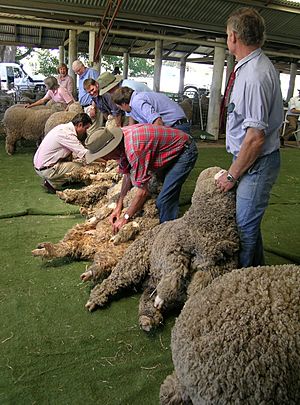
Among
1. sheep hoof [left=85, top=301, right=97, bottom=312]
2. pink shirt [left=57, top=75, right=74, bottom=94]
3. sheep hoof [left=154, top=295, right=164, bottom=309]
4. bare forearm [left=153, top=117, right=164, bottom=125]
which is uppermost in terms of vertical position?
pink shirt [left=57, top=75, right=74, bottom=94]

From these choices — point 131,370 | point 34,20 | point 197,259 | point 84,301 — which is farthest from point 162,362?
point 34,20

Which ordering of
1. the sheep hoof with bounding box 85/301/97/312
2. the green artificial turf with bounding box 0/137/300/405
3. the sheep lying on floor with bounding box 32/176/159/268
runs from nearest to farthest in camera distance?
the green artificial turf with bounding box 0/137/300/405 → the sheep hoof with bounding box 85/301/97/312 → the sheep lying on floor with bounding box 32/176/159/268

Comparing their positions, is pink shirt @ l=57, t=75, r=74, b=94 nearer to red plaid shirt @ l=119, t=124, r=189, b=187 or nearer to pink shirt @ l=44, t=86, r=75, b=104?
pink shirt @ l=44, t=86, r=75, b=104

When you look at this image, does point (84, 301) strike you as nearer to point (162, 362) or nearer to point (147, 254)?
point (147, 254)

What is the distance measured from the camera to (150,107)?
4238mm

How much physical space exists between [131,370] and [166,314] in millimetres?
586

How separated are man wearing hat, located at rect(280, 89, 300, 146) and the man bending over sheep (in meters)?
8.32

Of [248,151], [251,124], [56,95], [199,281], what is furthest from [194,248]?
[56,95]

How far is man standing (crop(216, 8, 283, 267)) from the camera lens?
93.6 inches

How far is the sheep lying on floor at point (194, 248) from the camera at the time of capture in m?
2.56

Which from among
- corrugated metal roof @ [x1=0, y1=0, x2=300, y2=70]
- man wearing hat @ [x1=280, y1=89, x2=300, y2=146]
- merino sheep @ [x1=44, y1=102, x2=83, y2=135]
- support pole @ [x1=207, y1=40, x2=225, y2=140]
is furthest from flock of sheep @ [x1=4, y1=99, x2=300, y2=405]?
man wearing hat @ [x1=280, y1=89, x2=300, y2=146]

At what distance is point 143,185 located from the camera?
11.4ft

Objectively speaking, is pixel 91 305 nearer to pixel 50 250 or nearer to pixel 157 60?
pixel 50 250

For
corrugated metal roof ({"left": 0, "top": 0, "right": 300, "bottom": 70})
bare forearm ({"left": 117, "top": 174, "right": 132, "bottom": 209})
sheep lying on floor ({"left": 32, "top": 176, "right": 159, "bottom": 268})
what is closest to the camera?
sheep lying on floor ({"left": 32, "top": 176, "right": 159, "bottom": 268})
